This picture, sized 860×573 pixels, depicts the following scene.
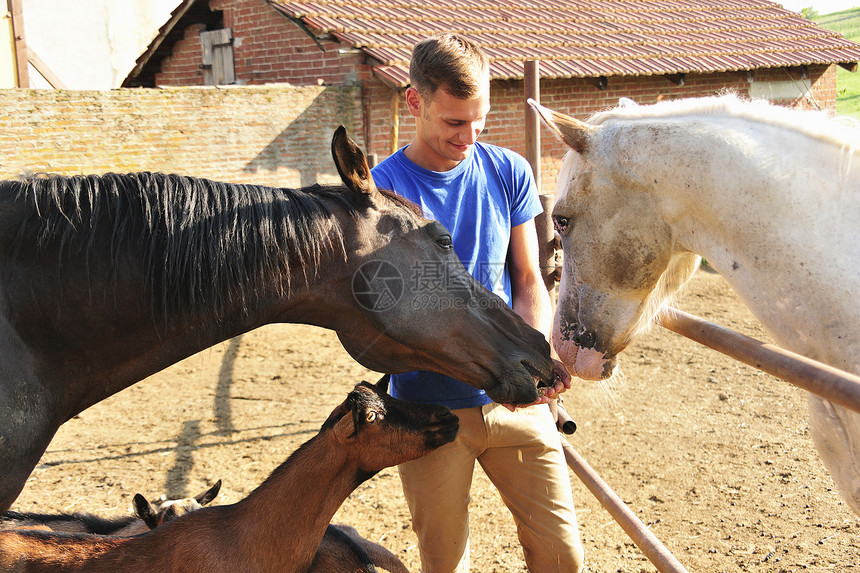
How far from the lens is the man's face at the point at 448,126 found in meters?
2.27

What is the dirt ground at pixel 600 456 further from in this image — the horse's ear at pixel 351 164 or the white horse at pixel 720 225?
the white horse at pixel 720 225

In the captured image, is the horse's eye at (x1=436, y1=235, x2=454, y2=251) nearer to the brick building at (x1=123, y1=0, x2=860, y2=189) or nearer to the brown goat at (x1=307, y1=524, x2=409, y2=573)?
the brown goat at (x1=307, y1=524, x2=409, y2=573)

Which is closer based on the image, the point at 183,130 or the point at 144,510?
the point at 144,510

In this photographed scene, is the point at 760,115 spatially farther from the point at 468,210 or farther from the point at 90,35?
the point at 90,35

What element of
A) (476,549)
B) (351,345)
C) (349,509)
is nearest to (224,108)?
(349,509)

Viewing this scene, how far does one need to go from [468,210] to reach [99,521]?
7.46 feet

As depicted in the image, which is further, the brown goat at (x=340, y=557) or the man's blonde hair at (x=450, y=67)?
the brown goat at (x=340, y=557)

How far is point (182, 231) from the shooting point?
6.17 ft

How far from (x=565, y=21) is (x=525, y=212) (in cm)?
1042

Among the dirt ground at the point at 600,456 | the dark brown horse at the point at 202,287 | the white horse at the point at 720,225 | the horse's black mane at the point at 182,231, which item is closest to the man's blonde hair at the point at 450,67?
the white horse at the point at 720,225

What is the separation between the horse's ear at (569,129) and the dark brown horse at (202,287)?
47 cm

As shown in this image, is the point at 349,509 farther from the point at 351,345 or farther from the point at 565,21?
the point at 565,21

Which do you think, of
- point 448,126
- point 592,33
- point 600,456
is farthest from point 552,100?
point 448,126

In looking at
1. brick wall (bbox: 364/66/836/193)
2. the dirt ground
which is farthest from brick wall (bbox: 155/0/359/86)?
the dirt ground
